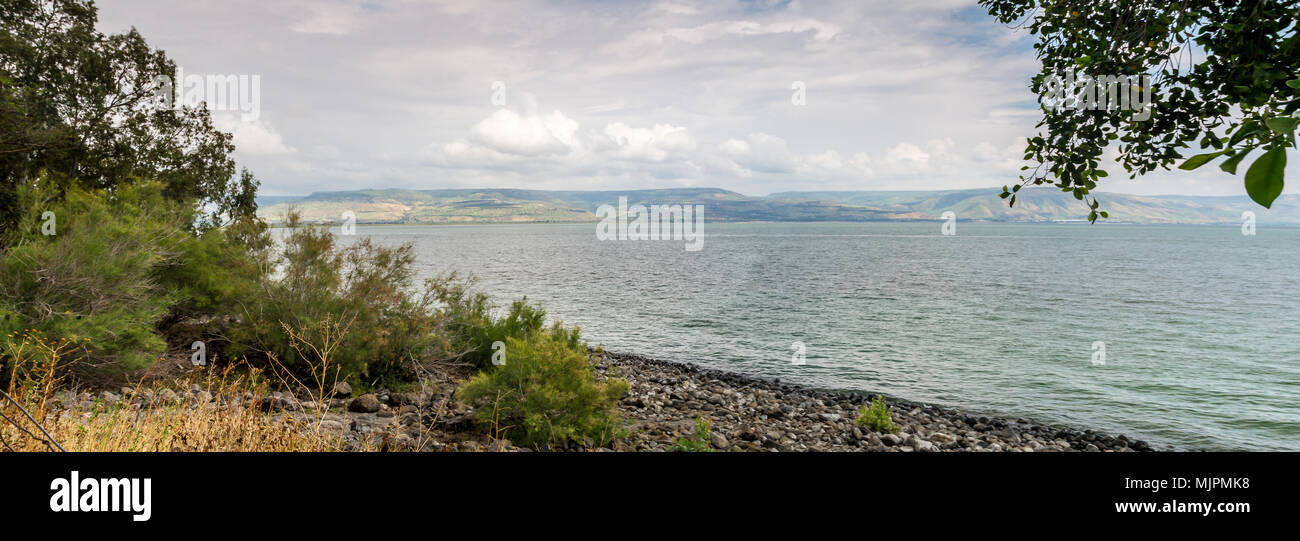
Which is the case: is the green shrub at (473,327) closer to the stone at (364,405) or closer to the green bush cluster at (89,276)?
the stone at (364,405)

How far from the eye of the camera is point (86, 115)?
15891mm

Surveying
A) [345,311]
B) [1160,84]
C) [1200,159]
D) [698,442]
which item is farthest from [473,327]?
[1200,159]

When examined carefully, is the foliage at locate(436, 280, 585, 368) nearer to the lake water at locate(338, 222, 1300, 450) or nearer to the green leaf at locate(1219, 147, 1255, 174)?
the lake water at locate(338, 222, 1300, 450)

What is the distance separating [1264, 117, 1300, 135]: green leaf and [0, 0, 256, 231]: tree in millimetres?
15050

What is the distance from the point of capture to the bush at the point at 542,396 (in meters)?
8.88

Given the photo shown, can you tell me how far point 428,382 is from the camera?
12.3 m

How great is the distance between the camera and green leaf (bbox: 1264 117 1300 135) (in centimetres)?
65

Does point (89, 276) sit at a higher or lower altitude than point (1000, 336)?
higher

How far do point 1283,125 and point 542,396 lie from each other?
8.69 metres

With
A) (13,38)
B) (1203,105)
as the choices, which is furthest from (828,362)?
(13,38)

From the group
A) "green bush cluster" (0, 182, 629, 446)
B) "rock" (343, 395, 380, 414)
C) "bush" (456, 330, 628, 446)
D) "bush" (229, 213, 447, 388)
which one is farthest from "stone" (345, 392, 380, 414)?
"bush" (456, 330, 628, 446)

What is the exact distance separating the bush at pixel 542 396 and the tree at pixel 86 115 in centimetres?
888

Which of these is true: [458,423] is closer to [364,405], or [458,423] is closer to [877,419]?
[364,405]
